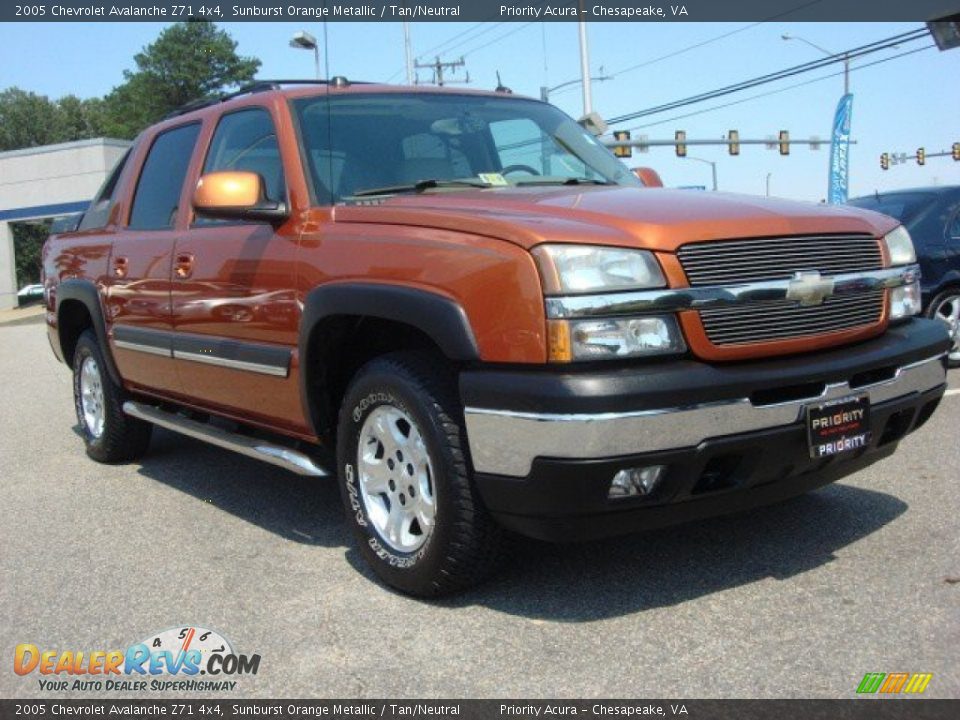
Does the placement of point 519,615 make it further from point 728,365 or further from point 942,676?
point 942,676

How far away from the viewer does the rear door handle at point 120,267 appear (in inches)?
214

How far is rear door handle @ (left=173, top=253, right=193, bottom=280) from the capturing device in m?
4.71

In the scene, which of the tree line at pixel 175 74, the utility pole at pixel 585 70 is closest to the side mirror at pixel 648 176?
the utility pole at pixel 585 70

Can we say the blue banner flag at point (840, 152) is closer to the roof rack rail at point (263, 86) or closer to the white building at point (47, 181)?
the roof rack rail at point (263, 86)

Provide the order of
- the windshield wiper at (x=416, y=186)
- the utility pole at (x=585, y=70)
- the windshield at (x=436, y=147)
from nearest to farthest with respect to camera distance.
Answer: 1. the windshield wiper at (x=416, y=186)
2. the windshield at (x=436, y=147)
3. the utility pole at (x=585, y=70)

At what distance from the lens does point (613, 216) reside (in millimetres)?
3217

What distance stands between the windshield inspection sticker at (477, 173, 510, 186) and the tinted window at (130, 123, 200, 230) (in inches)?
68.7

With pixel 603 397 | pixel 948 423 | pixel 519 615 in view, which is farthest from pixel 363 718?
pixel 948 423

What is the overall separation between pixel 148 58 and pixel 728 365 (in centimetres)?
7953

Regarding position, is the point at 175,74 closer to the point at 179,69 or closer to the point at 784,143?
the point at 179,69

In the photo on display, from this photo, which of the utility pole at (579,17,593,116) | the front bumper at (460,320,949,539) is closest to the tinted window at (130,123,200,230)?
the front bumper at (460,320,949,539)

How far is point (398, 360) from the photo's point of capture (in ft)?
11.6

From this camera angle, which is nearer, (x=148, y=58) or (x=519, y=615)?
(x=519, y=615)

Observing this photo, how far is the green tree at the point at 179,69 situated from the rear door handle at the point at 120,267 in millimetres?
72185
